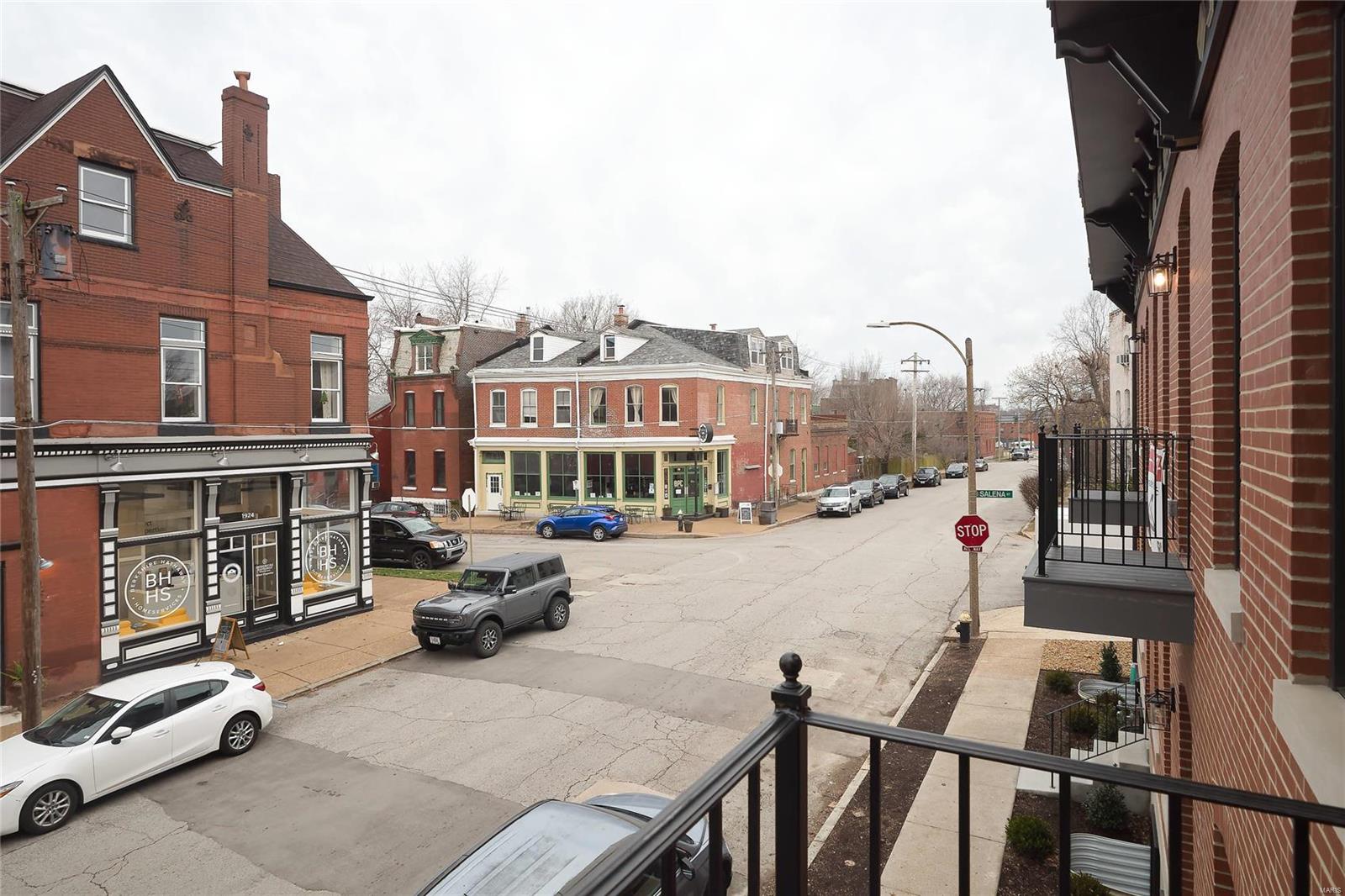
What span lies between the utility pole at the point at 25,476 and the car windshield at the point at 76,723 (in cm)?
109

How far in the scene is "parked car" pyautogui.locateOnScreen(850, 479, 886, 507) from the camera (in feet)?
144

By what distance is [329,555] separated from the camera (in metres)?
19.4

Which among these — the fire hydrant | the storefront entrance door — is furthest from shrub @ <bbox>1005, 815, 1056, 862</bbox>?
the storefront entrance door

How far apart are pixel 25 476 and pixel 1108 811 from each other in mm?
15212

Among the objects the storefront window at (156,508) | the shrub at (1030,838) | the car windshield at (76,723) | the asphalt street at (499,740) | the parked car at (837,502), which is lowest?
the asphalt street at (499,740)

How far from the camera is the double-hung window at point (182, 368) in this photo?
1611 cm

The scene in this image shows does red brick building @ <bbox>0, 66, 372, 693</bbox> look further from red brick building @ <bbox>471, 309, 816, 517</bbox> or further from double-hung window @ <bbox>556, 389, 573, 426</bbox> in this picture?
double-hung window @ <bbox>556, 389, 573, 426</bbox>

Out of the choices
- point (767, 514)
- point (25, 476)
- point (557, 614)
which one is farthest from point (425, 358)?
point (25, 476)

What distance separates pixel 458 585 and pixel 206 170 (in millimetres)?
11730

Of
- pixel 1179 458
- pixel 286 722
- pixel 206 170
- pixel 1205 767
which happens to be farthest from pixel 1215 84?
pixel 206 170

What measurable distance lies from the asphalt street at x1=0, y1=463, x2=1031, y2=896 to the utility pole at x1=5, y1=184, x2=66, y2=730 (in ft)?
8.47

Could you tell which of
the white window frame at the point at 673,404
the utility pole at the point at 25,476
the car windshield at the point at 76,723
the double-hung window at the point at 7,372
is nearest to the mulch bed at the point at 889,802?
the car windshield at the point at 76,723

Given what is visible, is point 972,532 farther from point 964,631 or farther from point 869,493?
point 869,493

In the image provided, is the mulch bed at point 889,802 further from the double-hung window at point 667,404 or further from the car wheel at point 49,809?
the double-hung window at point 667,404
